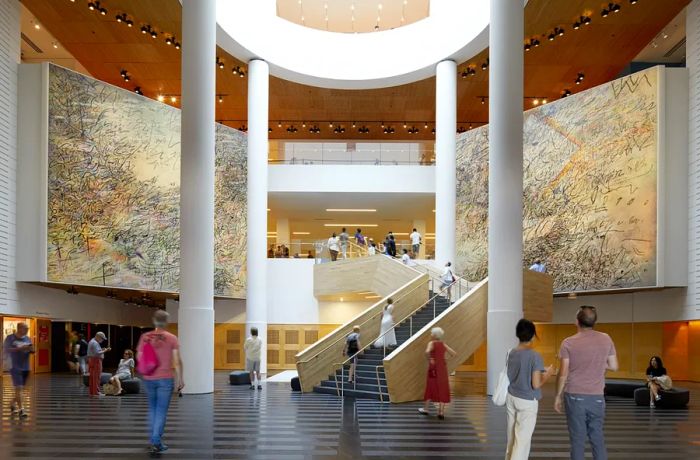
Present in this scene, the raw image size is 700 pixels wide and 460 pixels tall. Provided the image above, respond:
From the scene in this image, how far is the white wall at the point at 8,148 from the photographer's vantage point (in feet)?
66.6

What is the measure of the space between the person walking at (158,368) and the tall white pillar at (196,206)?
791cm

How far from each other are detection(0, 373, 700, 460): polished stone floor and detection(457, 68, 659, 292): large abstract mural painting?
27.7 feet

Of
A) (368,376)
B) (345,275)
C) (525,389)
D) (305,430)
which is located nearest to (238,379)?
(368,376)

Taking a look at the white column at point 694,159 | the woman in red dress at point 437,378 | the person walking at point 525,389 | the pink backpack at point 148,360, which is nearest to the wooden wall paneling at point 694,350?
the white column at point 694,159

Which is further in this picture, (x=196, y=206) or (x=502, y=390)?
(x=196, y=206)

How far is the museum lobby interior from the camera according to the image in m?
12.6

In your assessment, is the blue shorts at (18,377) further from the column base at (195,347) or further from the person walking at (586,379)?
the person walking at (586,379)

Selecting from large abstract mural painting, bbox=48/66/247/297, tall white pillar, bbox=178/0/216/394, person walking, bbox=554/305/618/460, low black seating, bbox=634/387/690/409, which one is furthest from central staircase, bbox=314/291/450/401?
large abstract mural painting, bbox=48/66/247/297

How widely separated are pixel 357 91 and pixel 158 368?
2648cm

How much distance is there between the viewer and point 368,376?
16.2 m

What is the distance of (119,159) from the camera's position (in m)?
23.6

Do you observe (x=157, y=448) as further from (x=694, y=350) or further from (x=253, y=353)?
(x=694, y=350)

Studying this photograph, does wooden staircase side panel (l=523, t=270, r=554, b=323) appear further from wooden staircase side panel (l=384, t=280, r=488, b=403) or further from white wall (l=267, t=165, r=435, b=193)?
white wall (l=267, t=165, r=435, b=193)

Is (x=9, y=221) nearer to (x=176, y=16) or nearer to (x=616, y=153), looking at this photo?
(x=176, y=16)
